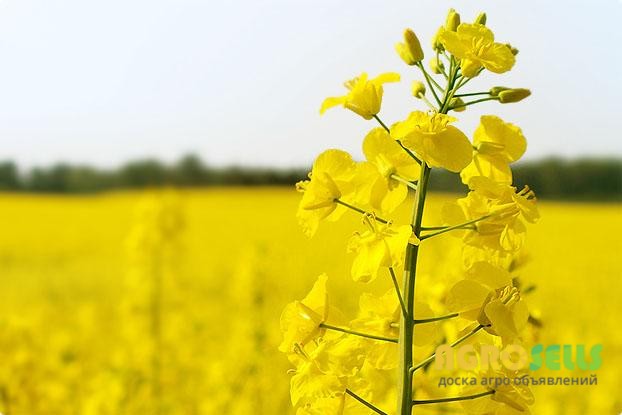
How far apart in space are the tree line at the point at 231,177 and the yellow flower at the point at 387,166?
133 cm

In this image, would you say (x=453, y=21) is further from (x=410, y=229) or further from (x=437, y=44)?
(x=410, y=229)

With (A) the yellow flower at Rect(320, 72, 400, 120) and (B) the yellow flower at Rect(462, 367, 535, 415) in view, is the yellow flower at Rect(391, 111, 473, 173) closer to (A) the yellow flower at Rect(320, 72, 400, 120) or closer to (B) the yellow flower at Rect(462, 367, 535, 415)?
(A) the yellow flower at Rect(320, 72, 400, 120)

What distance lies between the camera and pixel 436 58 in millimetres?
993

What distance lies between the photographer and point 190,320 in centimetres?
364

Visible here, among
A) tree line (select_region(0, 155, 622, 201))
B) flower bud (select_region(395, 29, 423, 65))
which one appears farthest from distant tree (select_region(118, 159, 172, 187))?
flower bud (select_region(395, 29, 423, 65))

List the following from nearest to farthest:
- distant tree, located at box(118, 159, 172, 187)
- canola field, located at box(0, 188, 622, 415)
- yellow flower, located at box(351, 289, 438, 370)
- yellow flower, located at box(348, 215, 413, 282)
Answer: yellow flower, located at box(348, 215, 413, 282) < yellow flower, located at box(351, 289, 438, 370) < canola field, located at box(0, 188, 622, 415) < distant tree, located at box(118, 159, 172, 187)

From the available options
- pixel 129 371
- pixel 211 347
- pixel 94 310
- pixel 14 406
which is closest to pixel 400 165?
pixel 129 371

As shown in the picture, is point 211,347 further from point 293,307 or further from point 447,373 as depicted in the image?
point 293,307

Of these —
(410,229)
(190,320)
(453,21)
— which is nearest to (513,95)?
(453,21)

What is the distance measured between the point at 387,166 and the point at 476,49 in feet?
0.60

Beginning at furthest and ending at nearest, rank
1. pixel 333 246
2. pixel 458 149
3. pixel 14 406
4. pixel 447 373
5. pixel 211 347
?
pixel 333 246
pixel 211 347
pixel 14 406
pixel 447 373
pixel 458 149

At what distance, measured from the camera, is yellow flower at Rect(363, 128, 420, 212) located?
901 millimetres

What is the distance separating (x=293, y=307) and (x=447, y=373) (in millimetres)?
773

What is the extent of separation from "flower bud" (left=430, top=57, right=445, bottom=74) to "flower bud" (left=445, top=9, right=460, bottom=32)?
0.06 meters
